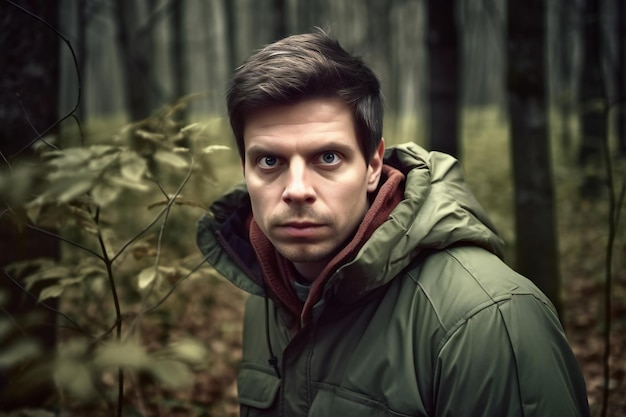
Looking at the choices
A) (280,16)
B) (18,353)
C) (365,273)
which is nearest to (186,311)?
(365,273)

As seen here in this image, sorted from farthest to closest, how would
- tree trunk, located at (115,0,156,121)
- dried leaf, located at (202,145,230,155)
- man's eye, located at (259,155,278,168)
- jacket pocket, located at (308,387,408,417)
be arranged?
1. tree trunk, located at (115,0,156,121)
2. dried leaf, located at (202,145,230,155)
3. man's eye, located at (259,155,278,168)
4. jacket pocket, located at (308,387,408,417)

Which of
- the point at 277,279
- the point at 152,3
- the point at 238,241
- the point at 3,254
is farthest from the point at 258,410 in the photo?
the point at 152,3

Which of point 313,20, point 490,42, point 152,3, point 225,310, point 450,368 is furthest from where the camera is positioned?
point 490,42

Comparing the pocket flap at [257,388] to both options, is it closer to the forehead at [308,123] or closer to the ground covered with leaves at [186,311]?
the ground covered with leaves at [186,311]

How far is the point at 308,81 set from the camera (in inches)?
71.9

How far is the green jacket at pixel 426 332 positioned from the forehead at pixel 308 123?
310mm

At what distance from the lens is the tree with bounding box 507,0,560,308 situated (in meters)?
3.29

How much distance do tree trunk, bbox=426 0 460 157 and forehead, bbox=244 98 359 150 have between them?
374 centimetres

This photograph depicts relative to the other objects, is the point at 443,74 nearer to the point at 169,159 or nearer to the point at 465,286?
the point at 169,159

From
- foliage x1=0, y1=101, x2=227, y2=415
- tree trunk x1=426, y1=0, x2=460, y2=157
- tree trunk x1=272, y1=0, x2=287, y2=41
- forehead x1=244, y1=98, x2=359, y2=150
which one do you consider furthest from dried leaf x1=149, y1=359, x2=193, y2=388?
tree trunk x1=272, y1=0, x2=287, y2=41

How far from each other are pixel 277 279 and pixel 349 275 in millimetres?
409

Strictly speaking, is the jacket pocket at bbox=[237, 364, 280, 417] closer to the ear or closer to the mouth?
the mouth

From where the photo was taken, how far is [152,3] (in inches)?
509

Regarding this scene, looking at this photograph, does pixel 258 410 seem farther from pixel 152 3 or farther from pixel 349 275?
pixel 152 3
